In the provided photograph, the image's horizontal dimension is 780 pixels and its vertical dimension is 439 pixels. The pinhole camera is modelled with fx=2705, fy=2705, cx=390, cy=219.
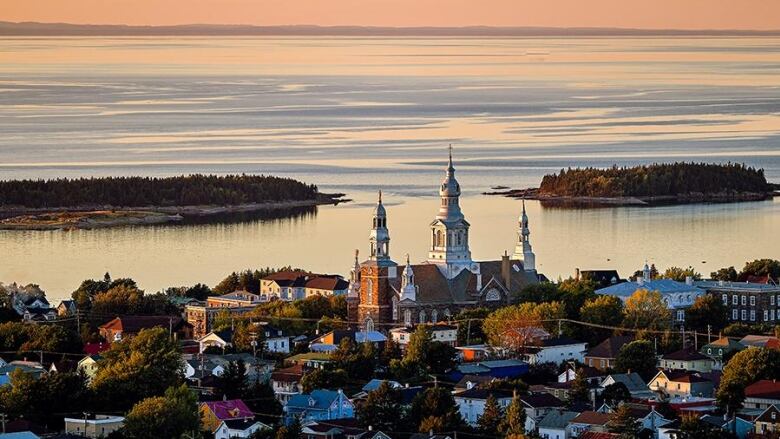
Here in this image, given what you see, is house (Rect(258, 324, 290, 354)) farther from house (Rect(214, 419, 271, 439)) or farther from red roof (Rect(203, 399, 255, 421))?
house (Rect(214, 419, 271, 439))

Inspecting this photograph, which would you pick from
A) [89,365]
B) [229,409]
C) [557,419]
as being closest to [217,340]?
[89,365]

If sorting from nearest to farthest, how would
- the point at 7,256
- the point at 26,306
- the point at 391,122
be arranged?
1. the point at 26,306
2. the point at 7,256
3. the point at 391,122

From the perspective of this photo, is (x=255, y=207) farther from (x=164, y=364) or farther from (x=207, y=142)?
(x=164, y=364)

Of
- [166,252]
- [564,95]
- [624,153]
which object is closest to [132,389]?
[166,252]

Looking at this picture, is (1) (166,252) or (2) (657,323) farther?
(1) (166,252)

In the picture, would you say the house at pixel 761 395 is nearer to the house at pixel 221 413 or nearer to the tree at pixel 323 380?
the tree at pixel 323 380

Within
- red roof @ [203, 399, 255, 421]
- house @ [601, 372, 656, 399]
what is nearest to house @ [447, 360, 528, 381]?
house @ [601, 372, 656, 399]

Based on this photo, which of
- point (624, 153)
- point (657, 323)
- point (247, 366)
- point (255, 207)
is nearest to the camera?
point (247, 366)
